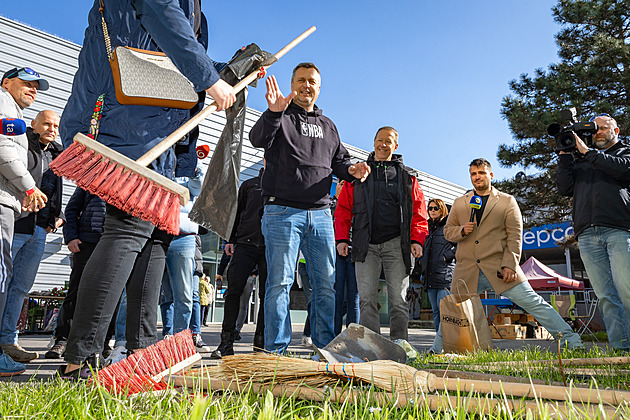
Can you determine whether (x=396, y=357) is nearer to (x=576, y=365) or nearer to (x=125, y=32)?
(x=576, y=365)

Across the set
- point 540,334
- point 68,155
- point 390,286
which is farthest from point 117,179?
point 540,334

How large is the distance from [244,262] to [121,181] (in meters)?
3.02

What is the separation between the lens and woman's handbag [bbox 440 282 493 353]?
464cm

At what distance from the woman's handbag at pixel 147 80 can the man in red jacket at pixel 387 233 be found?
2522 millimetres

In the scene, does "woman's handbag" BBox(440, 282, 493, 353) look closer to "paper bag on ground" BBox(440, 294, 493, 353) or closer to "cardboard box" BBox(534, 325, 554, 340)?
"paper bag on ground" BBox(440, 294, 493, 353)

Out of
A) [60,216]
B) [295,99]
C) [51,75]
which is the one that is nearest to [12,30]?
[51,75]

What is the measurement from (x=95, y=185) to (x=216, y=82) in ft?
2.71

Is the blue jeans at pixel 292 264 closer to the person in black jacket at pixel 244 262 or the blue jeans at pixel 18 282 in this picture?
the person in black jacket at pixel 244 262

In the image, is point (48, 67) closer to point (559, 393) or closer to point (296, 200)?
point (296, 200)

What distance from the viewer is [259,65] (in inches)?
128

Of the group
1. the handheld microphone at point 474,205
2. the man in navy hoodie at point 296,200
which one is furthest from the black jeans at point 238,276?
the handheld microphone at point 474,205

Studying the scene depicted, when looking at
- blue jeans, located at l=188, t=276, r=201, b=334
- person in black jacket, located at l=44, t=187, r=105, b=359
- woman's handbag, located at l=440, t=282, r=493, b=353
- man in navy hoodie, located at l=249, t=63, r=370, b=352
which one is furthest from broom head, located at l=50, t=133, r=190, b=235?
blue jeans, located at l=188, t=276, r=201, b=334

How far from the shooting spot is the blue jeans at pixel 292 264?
361 cm

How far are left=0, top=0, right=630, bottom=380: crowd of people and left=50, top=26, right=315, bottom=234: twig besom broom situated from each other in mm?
203
